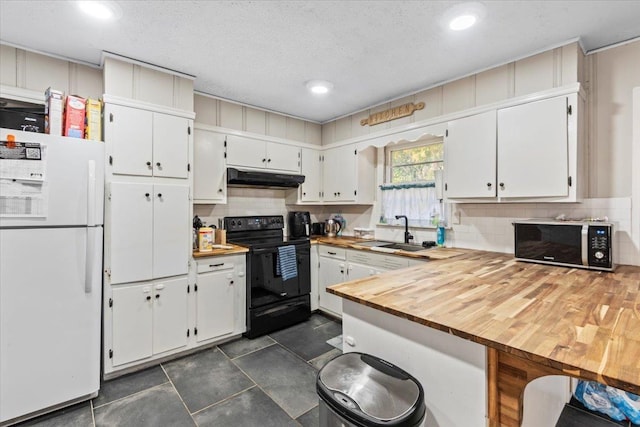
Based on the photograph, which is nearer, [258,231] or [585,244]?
[585,244]

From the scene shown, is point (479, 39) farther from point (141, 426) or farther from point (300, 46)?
point (141, 426)

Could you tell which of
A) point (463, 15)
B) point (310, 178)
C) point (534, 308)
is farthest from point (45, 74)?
point (534, 308)

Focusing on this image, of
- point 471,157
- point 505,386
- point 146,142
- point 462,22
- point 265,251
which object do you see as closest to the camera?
point 505,386

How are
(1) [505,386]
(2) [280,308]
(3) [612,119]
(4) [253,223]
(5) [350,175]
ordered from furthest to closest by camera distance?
(5) [350,175], (4) [253,223], (2) [280,308], (3) [612,119], (1) [505,386]

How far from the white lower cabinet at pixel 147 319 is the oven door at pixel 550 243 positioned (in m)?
2.76

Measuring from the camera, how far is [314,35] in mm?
2041

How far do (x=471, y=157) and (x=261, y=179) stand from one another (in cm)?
211

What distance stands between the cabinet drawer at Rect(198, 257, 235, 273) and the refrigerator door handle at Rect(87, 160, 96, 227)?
0.94 meters

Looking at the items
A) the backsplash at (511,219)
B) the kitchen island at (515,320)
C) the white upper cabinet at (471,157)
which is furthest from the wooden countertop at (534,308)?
the white upper cabinet at (471,157)

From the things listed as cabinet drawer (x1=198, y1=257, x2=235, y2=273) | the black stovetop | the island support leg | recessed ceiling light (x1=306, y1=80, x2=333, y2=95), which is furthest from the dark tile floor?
recessed ceiling light (x1=306, y1=80, x2=333, y2=95)

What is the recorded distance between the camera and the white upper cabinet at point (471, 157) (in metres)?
2.43

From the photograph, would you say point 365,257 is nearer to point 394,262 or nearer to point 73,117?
point 394,262

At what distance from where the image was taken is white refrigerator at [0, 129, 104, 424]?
5.74 ft

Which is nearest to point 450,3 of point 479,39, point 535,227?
point 479,39
